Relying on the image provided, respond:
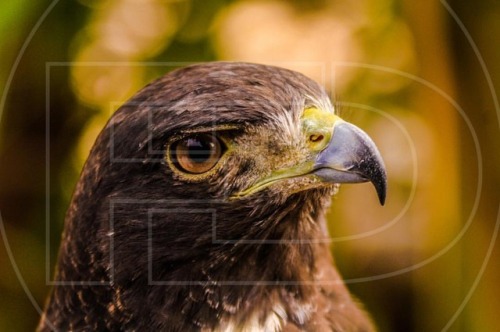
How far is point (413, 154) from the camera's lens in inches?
144

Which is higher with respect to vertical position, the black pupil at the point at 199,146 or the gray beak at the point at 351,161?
the black pupil at the point at 199,146

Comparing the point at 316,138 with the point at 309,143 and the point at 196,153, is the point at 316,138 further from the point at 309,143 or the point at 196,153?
the point at 196,153

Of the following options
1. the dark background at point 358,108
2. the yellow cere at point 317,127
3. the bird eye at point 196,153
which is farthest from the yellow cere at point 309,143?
the dark background at point 358,108

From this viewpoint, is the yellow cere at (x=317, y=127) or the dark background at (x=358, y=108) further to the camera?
the dark background at (x=358, y=108)

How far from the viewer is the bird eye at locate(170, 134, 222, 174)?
71.0 inches

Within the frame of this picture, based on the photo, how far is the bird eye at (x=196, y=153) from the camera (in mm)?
1803

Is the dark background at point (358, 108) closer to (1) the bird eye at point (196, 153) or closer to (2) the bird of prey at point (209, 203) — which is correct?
(2) the bird of prey at point (209, 203)

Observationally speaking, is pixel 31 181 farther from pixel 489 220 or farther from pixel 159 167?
pixel 489 220

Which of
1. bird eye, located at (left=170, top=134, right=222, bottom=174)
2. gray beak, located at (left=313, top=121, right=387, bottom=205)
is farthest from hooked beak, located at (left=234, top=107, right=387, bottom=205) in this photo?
bird eye, located at (left=170, top=134, right=222, bottom=174)

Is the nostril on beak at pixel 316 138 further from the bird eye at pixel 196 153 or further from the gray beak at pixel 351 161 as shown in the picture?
the bird eye at pixel 196 153

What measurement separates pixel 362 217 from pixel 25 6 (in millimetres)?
2016

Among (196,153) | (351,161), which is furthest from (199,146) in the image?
(351,161)

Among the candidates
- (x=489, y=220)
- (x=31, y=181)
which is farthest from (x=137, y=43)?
(x=489, y=220)

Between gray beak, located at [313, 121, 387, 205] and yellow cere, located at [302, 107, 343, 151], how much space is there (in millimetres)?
23
